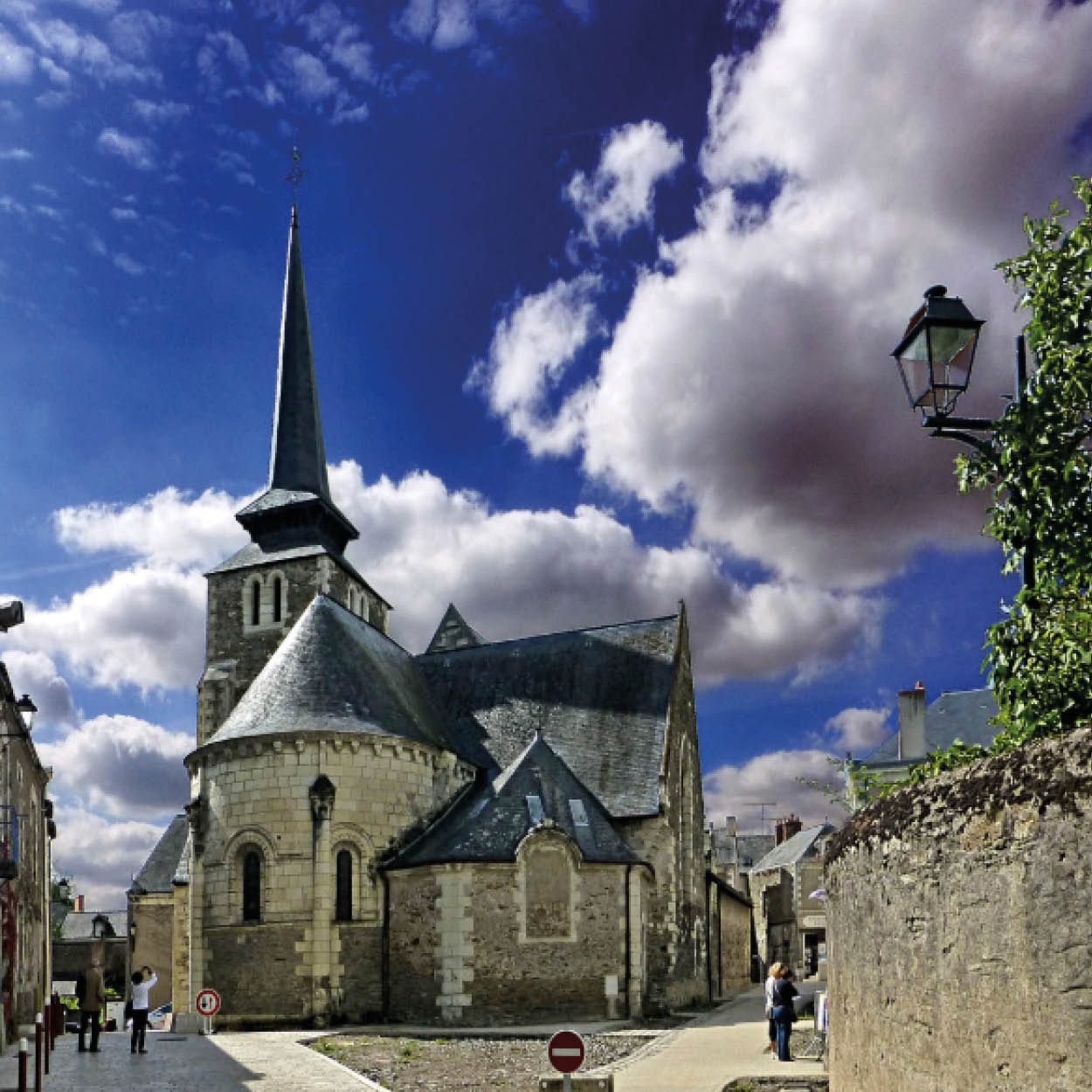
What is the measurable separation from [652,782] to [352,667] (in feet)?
26.7

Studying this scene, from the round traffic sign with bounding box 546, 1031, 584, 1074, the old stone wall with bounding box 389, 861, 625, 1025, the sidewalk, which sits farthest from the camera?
the old stone wall with bounding box 389, 861, 625, 1025

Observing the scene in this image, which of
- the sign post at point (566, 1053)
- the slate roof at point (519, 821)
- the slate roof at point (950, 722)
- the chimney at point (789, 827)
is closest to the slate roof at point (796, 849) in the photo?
the chimney at point (789, 827)

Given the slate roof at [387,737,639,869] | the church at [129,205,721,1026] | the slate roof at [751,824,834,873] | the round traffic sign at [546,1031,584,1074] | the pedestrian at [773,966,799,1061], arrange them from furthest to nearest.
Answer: the slate roof at [751,824,834,873], the slate roof at [387,737,639,869], the church at [129,205,721,1026], the pedestrian at [773,966,799,1061], the round traffic sign at [546,1031,584,1074]

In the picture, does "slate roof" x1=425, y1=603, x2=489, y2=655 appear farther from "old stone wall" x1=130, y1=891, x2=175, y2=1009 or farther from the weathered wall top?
the weathered wall top

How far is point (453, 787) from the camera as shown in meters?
29.0

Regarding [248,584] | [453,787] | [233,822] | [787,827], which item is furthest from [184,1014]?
[787,827]

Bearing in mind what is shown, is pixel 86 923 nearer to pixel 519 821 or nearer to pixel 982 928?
pixel 519 821

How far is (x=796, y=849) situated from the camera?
58.9 meters

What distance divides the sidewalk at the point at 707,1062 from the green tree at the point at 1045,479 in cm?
896

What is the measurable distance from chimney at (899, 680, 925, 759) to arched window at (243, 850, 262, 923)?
19999 mm

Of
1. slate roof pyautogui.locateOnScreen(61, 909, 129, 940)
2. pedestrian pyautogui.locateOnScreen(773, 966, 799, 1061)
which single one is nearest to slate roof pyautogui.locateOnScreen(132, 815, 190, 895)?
slate roof pyautogui.locateOnScreen(61, 909, 129, 940)

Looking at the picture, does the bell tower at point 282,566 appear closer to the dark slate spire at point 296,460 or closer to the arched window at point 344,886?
the dark slate spire at point 296,460

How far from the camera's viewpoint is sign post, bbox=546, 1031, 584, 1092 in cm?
930

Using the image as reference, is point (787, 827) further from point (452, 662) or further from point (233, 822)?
point (233, 822)
